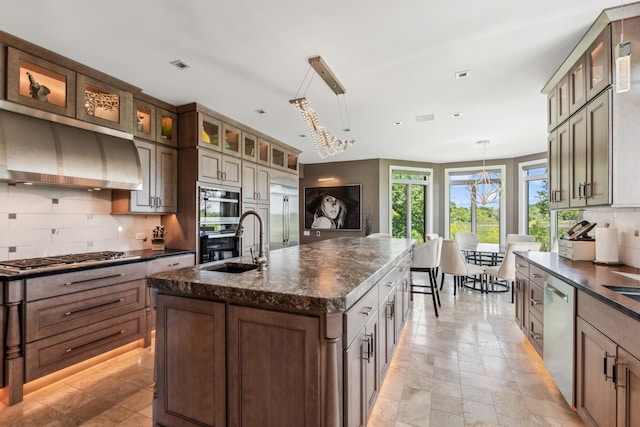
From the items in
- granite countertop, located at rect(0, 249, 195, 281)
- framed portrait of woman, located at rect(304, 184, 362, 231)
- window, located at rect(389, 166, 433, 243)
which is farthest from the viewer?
window, located at rect(389, 166, 433, 243)

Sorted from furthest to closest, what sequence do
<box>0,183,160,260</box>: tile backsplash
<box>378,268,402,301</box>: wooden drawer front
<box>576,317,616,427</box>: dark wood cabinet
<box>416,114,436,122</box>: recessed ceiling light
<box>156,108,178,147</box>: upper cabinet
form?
<box>416,114,436,122</box>: recessed ceiling light < <box>156,108,178,147</box>: upper cabinet < <box>0,183,160,260</box>: tile backsplash < <box>378,268,402,301</box>: wooden drawer front < <box>576,317,616,427</box>: dark wood cabinet

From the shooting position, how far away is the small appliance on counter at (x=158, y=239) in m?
3.62

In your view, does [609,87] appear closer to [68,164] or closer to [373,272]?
[373,272]

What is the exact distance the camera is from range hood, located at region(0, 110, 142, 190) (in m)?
2.23

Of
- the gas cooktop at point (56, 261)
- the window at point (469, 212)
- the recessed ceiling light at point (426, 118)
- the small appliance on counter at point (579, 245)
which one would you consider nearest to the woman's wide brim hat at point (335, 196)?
the window at point (469, 212)

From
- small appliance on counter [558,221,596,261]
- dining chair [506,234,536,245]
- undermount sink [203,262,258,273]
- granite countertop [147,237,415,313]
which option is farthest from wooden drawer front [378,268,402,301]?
dining chair [506,234,536,245]

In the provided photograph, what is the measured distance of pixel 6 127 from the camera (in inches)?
86.9

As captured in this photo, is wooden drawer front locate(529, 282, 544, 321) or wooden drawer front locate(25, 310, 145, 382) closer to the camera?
wooden drawer front locate(25, 310, 145, 382)

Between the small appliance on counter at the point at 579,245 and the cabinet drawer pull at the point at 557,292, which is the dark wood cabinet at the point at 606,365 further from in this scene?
the small appliance on counter at the point at 579,245

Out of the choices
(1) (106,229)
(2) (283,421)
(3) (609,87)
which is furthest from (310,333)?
(1) (106,229)

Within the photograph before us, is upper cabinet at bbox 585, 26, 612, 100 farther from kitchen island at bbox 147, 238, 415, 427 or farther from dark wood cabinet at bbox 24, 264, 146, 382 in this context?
dark wood cabinet at bbox 24, 264, 146, 382

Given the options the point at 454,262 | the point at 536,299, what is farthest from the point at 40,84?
the point at 454,262

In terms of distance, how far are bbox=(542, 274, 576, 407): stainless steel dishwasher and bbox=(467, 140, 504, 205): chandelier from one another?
Answer: 451cm

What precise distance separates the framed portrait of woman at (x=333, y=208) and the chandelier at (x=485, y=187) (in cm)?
251
